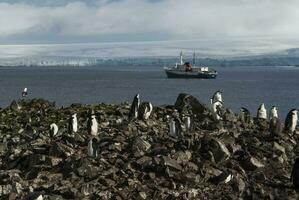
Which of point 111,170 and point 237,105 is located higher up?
point 111,170

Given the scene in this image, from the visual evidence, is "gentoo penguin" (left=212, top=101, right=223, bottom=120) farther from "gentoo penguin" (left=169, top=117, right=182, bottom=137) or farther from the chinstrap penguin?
the chinstrap penguin

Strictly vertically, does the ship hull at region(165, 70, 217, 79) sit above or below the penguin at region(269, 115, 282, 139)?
below

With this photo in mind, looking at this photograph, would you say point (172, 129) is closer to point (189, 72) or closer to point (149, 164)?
point (149, 164)

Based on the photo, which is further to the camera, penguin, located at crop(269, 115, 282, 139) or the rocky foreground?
penguin, located at crop(269, 115, 282, 139)

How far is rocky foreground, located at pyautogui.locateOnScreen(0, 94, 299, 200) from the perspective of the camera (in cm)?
1525

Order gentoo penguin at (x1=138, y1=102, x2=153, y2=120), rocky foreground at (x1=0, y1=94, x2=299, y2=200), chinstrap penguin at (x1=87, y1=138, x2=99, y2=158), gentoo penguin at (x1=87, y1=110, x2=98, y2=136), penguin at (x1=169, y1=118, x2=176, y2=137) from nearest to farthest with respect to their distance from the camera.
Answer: rocky foreground at (x1=0, y1=94, x2=299, y2=200), chinstrap penguin at (x1=87, y1=138, x2=99, y2=158), penguin at (x1=169, y1=118, x2=176, y2=137), gentoo penguin at (x1=87, y1=110, x2=98, y2=136), gentoo penguin at (x1=138, y1=102, x2=153, y2=120)

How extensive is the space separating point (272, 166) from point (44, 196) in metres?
6.61

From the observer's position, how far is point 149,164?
16203 mm

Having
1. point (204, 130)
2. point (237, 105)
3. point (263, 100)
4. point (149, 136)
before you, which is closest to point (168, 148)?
point (149, 136)

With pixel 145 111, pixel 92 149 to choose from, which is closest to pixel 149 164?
pixel 92 149

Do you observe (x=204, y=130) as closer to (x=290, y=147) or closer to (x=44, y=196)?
(x=290, y=147)

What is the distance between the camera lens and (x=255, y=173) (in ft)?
54.8

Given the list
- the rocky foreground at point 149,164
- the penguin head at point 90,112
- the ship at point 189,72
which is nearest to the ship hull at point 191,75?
the ship at point 189,72

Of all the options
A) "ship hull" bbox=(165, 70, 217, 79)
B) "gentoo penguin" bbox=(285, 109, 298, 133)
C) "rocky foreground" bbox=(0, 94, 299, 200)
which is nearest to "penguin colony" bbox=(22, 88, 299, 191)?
"gentoo penguin" bbox=(285, 109, 298, 133)
